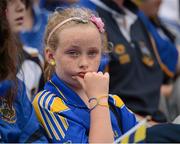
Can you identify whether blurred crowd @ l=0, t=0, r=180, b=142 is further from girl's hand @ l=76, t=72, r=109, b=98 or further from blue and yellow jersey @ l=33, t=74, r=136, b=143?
girl's hand @ l=76, t=72, r=109, b=98

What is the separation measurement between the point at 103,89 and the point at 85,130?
0.15m

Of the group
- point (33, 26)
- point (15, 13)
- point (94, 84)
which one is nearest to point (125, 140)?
point (94, 84)

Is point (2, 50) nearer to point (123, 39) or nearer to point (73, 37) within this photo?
point (73, 37)

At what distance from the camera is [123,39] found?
10.2 ft

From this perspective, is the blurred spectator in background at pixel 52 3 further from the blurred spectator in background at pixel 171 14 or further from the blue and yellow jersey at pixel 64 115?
the blue and yellow jersey at pixel 64 115

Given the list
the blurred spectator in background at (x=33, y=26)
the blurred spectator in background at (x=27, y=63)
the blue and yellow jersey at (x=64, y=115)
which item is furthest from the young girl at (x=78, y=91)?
the blurred spectator in background at (x=33, y=26)

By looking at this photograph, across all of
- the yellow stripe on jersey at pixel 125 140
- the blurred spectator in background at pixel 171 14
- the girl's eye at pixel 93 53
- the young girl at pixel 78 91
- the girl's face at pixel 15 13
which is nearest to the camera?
the yellow stripe on jersey at pixel 125 140

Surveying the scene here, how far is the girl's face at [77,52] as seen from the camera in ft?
6.55

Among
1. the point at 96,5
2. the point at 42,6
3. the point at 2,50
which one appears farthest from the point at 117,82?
the point at 2,50

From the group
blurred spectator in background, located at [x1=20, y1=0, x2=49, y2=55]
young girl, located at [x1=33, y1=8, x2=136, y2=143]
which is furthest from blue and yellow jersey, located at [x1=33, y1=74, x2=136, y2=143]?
blurred spectator in background, located at [x1=20, y1=0, x2=49, y2=55]

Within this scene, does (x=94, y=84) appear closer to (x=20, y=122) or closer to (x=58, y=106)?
(x=58, y=106)

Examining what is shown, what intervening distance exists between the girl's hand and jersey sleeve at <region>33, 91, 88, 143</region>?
Answer: 0.33 ft

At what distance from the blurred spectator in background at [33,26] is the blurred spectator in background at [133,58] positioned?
0.38 meters

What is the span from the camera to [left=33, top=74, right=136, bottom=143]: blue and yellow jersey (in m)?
1.96
